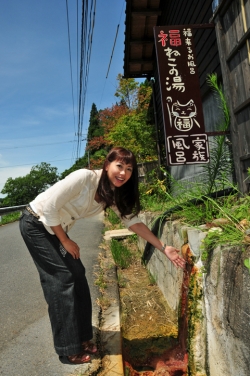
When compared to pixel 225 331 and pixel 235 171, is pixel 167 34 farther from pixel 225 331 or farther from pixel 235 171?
pixel 225 331

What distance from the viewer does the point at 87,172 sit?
8.43 ft

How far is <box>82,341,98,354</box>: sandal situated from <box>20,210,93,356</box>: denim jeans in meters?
0.16

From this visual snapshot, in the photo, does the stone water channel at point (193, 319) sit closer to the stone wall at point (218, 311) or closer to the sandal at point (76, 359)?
the stone wall at point (218, 311)

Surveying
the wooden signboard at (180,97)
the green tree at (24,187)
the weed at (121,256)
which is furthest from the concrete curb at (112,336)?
the green tree at (24,187)

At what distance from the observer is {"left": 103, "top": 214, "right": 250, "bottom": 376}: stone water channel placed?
1.96 meters

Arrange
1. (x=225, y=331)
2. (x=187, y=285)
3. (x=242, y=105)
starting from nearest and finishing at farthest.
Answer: (x=225, y=331) < (x=187, y=285) < (x=242, y=105)

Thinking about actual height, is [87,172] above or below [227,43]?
below

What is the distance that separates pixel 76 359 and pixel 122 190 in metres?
1.34

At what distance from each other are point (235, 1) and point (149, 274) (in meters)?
3.88

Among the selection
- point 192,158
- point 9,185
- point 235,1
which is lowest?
point 192,158

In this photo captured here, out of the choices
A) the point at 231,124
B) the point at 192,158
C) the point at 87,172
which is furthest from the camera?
the point at 192,158

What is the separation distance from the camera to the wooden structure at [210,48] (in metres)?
4.02

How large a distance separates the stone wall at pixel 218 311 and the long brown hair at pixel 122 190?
1.77 feet

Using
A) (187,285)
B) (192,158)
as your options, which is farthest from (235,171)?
(187,285)
